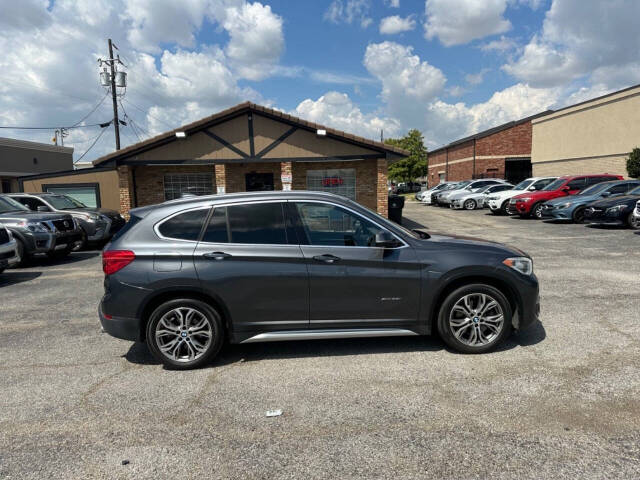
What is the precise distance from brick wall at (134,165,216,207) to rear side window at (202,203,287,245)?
14850 mm

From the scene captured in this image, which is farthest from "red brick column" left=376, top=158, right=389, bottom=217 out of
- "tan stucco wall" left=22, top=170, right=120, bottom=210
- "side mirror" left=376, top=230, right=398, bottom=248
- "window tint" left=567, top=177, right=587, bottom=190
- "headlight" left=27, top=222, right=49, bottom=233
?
"side mirror" left=376, top=230, right=398, bottom=248

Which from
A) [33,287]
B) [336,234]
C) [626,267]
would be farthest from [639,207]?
[33,287]

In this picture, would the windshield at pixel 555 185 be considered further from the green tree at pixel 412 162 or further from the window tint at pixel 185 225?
the green tree at pixel 412 162

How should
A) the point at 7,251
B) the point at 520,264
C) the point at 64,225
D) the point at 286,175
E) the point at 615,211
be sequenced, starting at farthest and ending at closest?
1. the point at 286,175
2. the point at 615,211
3. the point at 64,225
4. the point at 7,251
5. the point at 520,264

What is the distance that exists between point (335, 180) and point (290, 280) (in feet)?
46.7

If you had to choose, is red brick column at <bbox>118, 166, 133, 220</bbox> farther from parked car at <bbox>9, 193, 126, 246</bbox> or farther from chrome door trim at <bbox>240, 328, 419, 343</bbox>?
chrome door trim at <bbox>240, 328, 419, 343</bbox>

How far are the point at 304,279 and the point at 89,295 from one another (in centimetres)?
488

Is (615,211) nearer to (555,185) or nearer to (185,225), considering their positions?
(555,185)

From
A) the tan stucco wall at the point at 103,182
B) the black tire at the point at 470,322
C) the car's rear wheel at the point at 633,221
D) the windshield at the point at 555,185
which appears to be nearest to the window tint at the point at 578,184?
the windshield at the point at 555,185

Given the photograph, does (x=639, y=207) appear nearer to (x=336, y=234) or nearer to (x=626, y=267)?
(x=626, y=267)

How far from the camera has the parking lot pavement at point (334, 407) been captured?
2639mm

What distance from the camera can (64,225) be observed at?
10.6 meters

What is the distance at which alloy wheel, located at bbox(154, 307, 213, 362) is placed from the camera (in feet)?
13.2

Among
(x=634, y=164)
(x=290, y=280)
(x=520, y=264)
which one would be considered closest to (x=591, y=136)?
(x=634, y=164)
